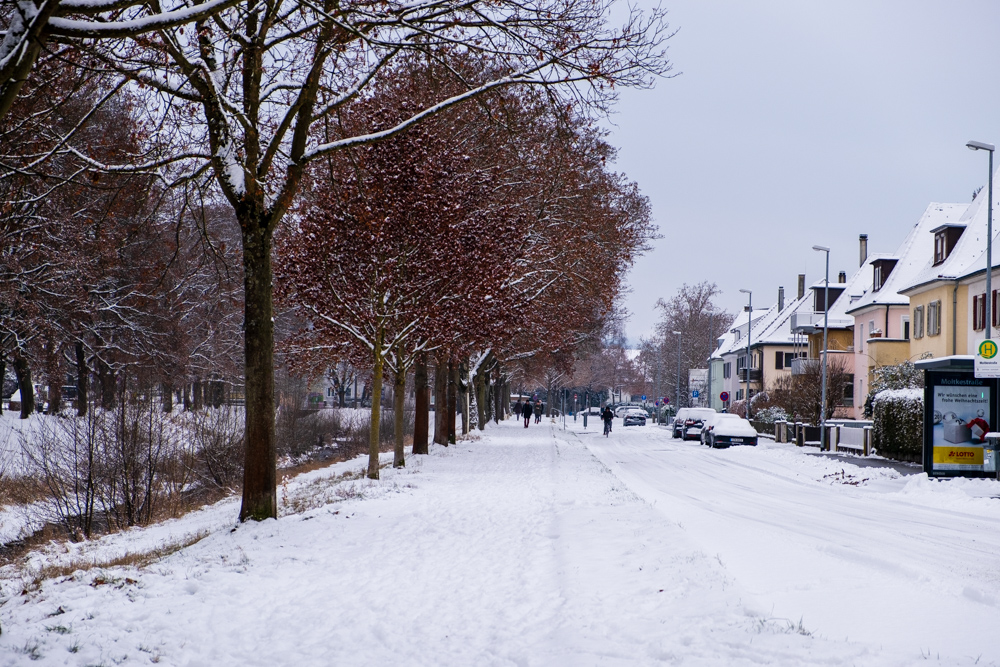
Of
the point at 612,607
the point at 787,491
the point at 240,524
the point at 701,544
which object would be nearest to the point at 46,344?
the point at 240,524

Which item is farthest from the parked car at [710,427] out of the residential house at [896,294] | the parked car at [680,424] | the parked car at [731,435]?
the residential house at [896,294]

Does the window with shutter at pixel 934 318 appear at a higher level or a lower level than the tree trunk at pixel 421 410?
higher

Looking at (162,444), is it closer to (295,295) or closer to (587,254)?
(295,295)

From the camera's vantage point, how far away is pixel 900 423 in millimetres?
29391

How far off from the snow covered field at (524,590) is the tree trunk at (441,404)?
15.0m

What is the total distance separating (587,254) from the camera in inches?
1109

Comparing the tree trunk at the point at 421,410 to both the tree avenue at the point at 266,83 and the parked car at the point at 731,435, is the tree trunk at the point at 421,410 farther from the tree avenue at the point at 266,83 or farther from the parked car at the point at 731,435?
the parked car at the point at 731,435

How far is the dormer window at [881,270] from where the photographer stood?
168 ft

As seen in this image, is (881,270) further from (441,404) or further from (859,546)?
(859,546)

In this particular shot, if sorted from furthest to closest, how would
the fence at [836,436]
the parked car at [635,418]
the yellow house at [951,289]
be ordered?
the parked car at [635,418] → the yellow house at [951,289] → the fence at [836,436]

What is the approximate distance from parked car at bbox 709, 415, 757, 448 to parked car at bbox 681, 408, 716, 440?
6190 mm

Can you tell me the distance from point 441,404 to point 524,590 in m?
23.6

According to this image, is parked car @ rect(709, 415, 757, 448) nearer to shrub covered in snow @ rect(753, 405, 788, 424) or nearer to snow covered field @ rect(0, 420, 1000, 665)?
shrub covered in snow @ rect(753, 405, 788, 424)

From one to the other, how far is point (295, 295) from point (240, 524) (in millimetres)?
8692
